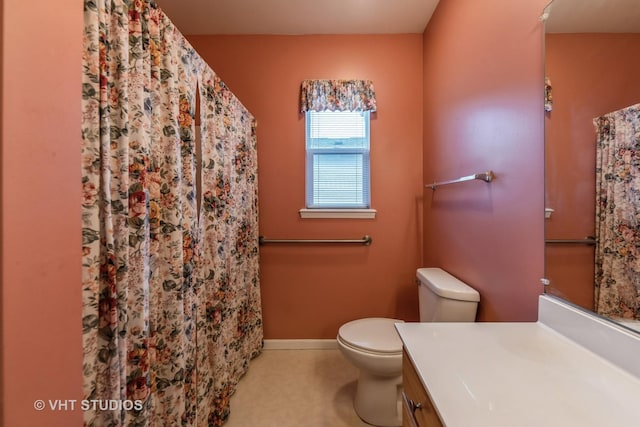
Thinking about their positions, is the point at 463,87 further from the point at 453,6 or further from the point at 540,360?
the point at 540,360

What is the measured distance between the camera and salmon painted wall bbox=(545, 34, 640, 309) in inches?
26.6

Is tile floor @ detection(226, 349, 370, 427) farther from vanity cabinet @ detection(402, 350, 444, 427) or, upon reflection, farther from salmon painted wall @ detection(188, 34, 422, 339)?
vanity cabinet @ detection(402, 350, 444, 427)

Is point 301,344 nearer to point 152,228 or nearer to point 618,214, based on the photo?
point 152,228

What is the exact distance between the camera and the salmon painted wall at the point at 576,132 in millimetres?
677

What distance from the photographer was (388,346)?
1.29 metres

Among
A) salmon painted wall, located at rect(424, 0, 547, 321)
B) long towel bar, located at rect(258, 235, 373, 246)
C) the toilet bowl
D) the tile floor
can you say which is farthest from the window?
the tile floor

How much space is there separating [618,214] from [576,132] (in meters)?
0.27

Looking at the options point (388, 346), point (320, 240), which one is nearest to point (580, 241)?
point (388, 346)

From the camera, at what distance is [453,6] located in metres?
1.49

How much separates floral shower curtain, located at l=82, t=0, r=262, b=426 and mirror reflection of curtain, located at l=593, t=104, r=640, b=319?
4.30 feet

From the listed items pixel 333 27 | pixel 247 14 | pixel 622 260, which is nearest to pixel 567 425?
pixel 622 260

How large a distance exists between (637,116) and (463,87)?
917 millimetres

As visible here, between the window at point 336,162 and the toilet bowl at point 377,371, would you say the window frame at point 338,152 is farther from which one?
the toilet bowl at point 377,371

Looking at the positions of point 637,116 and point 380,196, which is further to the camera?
point 380,196
